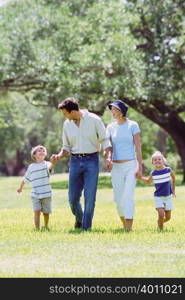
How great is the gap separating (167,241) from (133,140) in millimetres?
2051

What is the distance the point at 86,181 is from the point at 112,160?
0.51 meters

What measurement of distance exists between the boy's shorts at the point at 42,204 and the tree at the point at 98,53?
18.3 m

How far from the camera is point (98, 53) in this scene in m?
30.9

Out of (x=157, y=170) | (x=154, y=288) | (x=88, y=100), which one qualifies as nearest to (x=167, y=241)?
(x=157, y=170)

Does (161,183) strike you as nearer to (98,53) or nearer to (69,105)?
(69,105)

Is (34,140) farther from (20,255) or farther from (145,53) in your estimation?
(20,255)

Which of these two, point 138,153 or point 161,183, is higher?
point 138,153

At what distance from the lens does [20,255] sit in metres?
9.28

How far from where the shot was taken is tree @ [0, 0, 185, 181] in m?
31.2

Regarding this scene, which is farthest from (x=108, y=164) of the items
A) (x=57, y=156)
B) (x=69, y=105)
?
(x=69, y=105)

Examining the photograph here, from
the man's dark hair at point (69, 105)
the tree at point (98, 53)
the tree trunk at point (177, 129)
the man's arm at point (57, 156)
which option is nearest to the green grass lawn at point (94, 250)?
the man's arm at point (57, 156)

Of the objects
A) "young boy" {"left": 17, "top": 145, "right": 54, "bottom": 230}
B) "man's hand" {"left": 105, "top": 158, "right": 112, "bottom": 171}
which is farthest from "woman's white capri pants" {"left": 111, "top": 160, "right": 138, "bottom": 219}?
"young boy" {"left": 17, "top": 145, "right": 54, "bottom": 230}

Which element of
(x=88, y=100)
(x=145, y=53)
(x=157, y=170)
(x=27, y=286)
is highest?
(x=145, y=53)

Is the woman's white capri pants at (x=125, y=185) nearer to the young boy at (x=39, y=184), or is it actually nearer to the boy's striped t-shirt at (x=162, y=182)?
the boy's striped t-shirt at (x=162, y=182)
